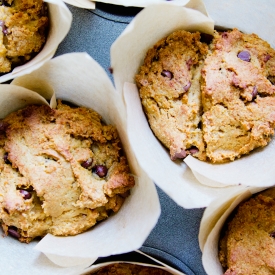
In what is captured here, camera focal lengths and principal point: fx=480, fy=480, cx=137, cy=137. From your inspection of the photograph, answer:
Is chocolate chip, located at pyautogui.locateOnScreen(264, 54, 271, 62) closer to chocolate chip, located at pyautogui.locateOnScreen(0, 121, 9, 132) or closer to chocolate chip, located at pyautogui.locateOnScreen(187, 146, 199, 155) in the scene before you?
chocolate chip, located at pyautogui.locateOnScreen(187, 146, 199, 155)

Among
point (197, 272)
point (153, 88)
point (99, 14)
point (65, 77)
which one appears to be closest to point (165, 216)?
point (197, 272)

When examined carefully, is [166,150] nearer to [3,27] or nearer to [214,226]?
[214,226]

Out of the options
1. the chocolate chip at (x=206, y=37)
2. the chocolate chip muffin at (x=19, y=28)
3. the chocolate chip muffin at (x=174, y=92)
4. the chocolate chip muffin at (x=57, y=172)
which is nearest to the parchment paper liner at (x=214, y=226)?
the chocolate chip muffin at (x=174, y=92)

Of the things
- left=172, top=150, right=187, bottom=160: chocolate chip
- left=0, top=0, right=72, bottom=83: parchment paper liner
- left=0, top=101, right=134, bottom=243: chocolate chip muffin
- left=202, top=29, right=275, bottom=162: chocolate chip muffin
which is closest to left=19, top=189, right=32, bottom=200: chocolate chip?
left=0, top=101, right=134, bottom=243: chocolate chip muffin

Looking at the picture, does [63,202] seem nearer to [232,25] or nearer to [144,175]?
[144,175]

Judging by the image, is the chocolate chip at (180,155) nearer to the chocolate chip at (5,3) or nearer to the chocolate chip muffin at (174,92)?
the chocolate chip muffin at (174,92)

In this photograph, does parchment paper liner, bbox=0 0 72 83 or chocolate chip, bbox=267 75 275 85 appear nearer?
parchment paper liner, bbox=0 0 72 83

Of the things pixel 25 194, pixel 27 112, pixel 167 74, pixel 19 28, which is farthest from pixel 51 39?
pixel 25 194
